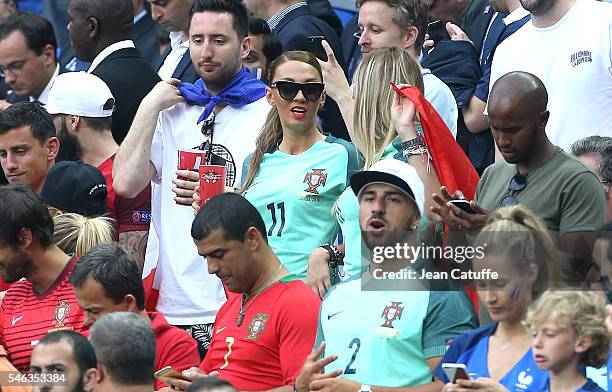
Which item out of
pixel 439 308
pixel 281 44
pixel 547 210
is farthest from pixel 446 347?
pixel 281 44

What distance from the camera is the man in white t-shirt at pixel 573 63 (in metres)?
7.43

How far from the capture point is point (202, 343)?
7559 mm

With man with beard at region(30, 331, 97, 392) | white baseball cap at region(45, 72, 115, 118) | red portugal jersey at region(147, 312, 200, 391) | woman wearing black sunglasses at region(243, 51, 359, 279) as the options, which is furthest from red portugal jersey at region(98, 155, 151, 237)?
man with beard at region(30, 331, 97, 392)

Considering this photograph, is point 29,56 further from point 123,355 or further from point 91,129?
point 123,355

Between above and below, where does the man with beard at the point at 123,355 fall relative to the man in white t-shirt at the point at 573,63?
below

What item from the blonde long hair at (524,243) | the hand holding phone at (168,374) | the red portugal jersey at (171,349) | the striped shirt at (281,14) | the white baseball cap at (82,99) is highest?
the striped shirt at (281,14)

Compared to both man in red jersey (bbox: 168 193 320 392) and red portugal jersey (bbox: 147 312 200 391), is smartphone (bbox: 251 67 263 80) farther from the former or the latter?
red portugal jersey (bbox: 147 312 200 391)

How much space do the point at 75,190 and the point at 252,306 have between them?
165cm

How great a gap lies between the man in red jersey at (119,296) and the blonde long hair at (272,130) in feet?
3.30

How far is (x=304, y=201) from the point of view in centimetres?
709

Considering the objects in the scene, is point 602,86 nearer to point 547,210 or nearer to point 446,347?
point 547,210

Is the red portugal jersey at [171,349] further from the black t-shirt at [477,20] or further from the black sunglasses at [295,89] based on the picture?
the black t-shirt at [477,20]

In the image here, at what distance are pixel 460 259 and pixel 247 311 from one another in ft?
3.60

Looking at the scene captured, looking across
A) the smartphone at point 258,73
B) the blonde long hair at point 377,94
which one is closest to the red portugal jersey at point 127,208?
the smartphone at point 258,73
